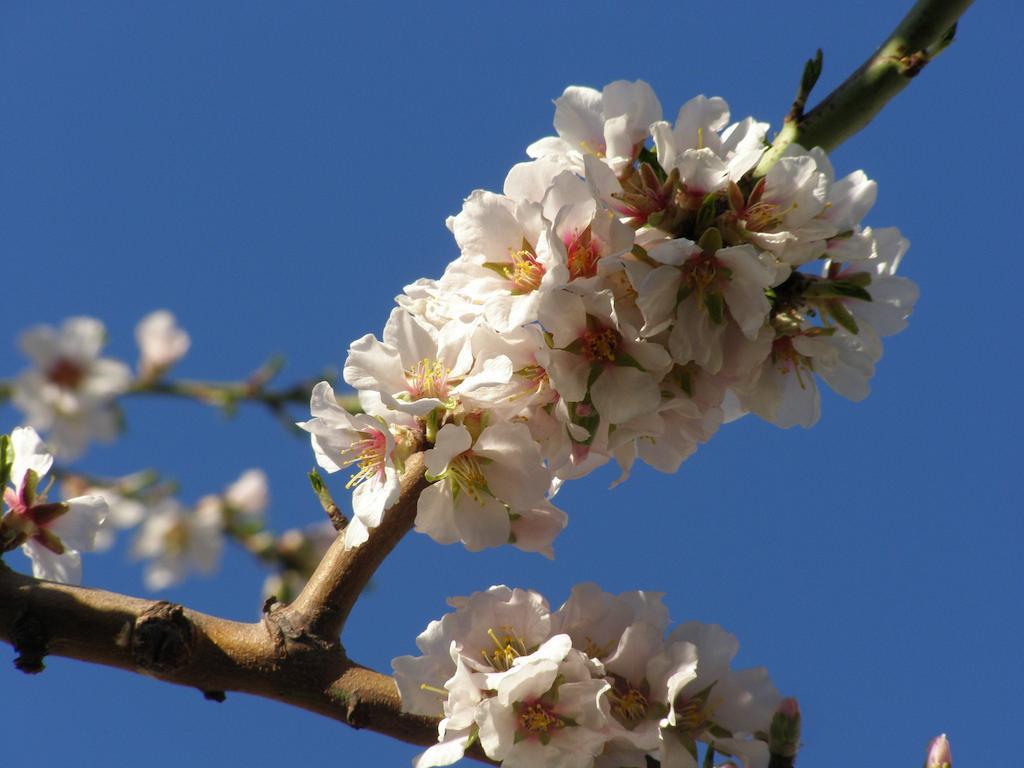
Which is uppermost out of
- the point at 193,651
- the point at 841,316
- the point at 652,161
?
the point at 652,161

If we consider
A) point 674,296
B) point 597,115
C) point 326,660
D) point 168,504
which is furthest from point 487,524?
point 168,504

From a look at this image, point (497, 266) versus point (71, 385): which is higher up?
point (71, 385)

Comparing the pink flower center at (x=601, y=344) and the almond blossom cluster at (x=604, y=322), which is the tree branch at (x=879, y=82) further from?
the pink flower center at (x=601, y=344)

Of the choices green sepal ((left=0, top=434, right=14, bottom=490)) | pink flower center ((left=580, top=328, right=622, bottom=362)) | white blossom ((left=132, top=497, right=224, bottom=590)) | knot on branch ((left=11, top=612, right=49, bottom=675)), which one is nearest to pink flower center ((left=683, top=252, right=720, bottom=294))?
pink flower center ((left=580, top=328, right=622, bottom=362))

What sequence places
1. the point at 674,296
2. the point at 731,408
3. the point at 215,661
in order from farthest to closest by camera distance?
the point at 731,408, the point at 215,661, the point at 674,296

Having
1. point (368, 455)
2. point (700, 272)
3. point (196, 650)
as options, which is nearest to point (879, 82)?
point (700, 272)

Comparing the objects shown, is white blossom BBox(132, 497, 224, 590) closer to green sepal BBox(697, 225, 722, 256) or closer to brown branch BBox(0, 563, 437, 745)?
brown branch BBox(0, 563, 437, 745)

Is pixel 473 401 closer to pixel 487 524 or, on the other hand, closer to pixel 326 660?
pixel 487 524

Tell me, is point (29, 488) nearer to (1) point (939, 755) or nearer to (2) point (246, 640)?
(2) point (246, 640)
